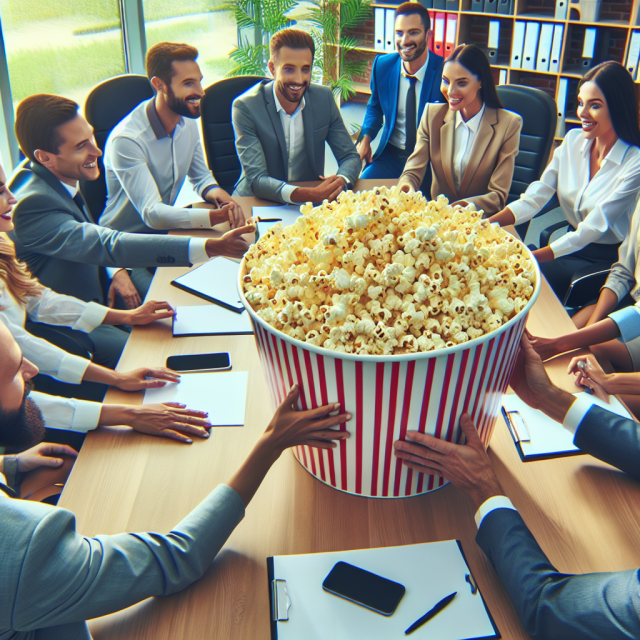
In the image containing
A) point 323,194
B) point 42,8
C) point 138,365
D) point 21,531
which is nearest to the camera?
point 21,531

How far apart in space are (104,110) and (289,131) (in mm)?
842

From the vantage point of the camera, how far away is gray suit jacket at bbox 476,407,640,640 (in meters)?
0.68

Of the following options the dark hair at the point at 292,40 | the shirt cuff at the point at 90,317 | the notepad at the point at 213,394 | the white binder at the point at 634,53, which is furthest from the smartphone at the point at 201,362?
the white binder at the point at 634,53

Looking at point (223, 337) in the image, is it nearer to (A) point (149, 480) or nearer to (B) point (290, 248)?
(A) point (149, 480)

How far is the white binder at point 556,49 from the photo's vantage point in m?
3.86

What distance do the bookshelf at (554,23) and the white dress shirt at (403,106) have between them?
58.1 inches

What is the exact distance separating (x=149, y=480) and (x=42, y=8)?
325 centimetres

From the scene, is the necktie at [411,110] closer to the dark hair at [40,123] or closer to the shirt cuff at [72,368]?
the dark hair at [40,123]

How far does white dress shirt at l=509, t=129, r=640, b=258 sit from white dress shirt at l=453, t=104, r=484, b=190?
0.35m

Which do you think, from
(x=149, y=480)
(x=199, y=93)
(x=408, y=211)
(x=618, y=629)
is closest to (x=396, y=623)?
(x=618, y=629)

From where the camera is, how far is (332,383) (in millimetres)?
772

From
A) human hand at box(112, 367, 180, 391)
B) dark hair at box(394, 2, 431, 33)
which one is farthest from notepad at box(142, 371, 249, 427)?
dark hair at box(394, 2, 431, 33)

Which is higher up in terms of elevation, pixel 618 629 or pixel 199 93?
pixel 199 93

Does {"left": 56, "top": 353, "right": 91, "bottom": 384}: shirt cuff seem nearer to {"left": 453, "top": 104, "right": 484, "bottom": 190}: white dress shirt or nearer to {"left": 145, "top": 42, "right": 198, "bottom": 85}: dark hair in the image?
{"left": 145, "top": 42, "right": 198, "bottom": 85}: dark hair
